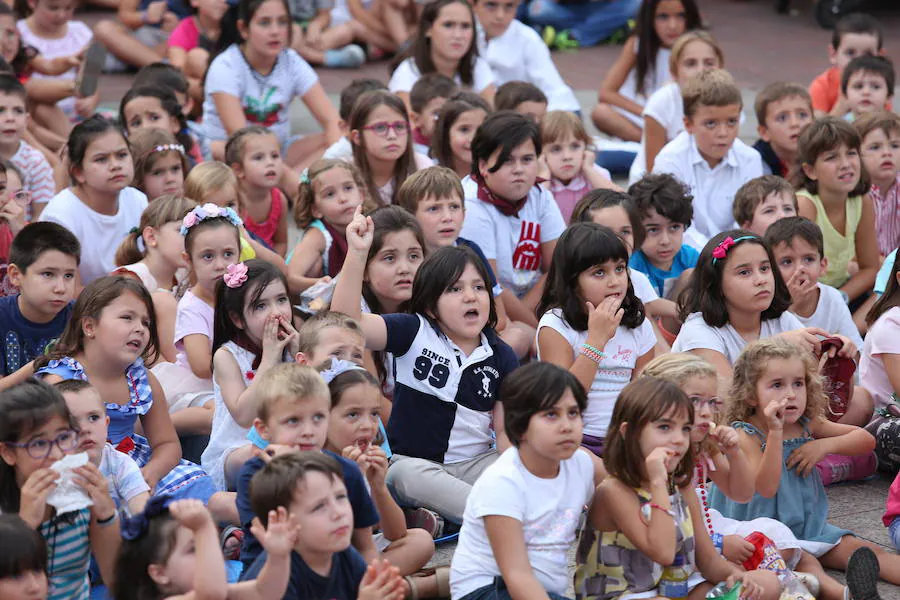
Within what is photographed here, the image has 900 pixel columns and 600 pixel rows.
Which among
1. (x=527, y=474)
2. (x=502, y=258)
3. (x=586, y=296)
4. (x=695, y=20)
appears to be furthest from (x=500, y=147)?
(x=695, y=20)

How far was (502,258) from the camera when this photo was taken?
207 inches

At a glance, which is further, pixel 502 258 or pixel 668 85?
pixel 668 85

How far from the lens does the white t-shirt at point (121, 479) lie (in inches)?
138

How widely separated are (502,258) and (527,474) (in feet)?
6.94

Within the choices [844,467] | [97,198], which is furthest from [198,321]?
[844,467]

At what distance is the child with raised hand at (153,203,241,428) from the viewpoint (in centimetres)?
432

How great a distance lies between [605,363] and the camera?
4.23 meters

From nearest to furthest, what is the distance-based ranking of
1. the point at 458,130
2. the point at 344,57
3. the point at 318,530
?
the point at 318,530, the point at 458,130, the point at 344,57

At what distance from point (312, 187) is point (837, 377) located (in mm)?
2162

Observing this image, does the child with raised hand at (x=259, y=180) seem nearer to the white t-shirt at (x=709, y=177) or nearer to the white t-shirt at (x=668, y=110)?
the white t-shirt at (x=709, y=177)

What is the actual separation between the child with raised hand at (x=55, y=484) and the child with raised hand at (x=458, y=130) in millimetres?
2860

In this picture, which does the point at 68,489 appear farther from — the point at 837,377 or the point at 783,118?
the point at 783,118

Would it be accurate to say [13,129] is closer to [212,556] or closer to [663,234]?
[663,234]

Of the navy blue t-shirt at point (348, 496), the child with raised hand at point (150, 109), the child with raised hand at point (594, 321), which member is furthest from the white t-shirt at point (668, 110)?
the navy blue t-shirt at point (348, 496)
